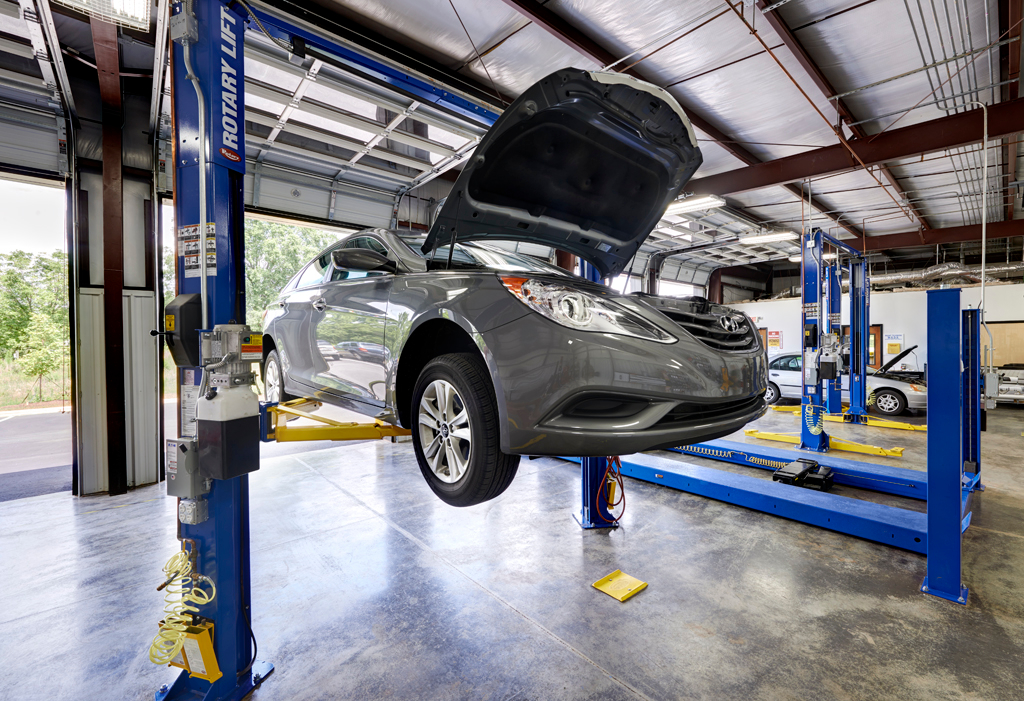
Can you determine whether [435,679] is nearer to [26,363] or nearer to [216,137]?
[216,137]

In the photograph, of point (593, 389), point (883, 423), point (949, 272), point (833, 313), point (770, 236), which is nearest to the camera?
point (593, 389)

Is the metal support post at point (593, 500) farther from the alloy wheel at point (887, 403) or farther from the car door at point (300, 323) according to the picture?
the alloy wheel at point (887, 403)

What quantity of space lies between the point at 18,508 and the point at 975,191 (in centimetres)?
1316

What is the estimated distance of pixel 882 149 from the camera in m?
5.52

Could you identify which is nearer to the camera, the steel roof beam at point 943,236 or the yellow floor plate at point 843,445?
the yellow floor plate at point 843,445

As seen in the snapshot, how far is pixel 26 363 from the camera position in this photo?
766 centimetres

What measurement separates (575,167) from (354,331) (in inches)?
53.9

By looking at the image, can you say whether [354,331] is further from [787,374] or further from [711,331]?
[787,374]

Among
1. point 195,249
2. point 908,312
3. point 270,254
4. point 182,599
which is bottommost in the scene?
point 182,599

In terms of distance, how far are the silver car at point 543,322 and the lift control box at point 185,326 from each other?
22.4 inches

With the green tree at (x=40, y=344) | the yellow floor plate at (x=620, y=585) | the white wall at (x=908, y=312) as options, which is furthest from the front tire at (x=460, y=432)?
the white wall at (x=908, y=312)

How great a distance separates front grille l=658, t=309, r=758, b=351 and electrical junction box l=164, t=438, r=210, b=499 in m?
1.87

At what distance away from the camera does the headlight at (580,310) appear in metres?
1.56

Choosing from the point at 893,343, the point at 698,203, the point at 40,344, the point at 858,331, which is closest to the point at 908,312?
the point at 893,343
